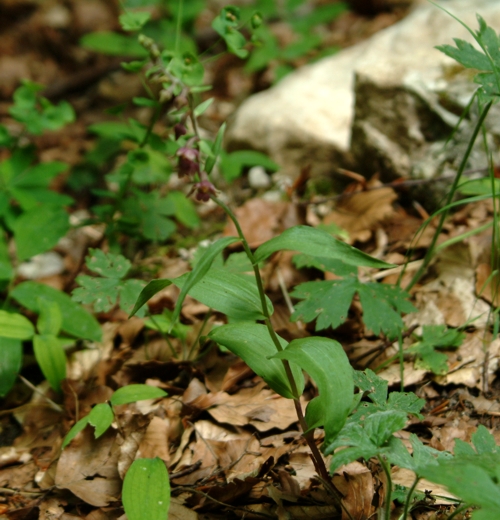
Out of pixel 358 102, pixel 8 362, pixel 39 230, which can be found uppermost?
pixel 358 102

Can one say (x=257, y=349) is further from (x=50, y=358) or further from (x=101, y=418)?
(x=50, y=358)

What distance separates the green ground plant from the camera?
127cm

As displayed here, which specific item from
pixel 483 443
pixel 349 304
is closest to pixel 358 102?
pixel 349 304

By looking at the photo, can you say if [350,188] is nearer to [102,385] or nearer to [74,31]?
[102,385]

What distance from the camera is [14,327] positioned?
204 centimetres

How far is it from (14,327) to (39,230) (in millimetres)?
627

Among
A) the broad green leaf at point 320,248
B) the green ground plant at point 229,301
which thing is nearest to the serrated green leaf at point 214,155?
the green ground plant at point 229,301

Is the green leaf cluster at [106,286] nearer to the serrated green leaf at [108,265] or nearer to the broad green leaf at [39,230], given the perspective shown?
the serrated green leaf at [108,265]

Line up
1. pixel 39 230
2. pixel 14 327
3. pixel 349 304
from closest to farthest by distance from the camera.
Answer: pixel 349 304 → pixel 14 327 → pixel 39 230

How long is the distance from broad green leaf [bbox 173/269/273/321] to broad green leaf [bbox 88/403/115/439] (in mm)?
622

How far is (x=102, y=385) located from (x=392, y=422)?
49.8 inches

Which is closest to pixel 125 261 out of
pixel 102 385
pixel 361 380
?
pixel 102 385

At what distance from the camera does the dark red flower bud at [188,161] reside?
1479mm

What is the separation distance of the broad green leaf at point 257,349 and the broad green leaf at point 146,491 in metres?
0.46
